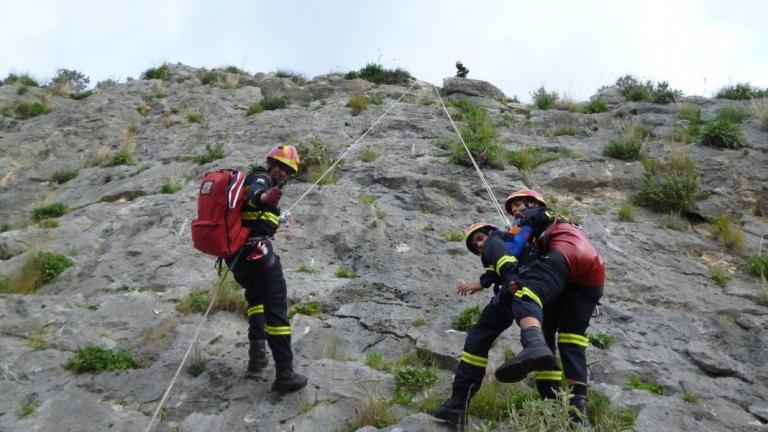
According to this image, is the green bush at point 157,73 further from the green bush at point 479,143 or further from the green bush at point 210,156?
the green bush at point 479,143

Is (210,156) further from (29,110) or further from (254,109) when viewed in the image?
(29,110)

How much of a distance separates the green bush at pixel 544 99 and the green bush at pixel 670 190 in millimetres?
5216

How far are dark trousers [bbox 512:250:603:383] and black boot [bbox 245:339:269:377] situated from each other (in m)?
2.47

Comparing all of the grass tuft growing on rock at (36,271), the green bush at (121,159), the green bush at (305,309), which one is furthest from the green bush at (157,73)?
the green bush at (305,309)

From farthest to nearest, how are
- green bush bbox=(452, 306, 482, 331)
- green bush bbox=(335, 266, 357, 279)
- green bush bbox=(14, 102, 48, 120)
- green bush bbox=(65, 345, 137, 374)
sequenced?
green bush bbox=(14, 102, 48, 120), green bush bbox=(335, 266, 357, 279), green bush bbox=(452, 306, 482, 331), green bush bbox=(65, 345, 137, 374)

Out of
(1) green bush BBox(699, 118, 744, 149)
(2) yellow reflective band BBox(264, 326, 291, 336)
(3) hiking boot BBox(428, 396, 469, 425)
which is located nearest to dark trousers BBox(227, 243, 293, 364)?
(2) yellow reflective band BBox(264, 326, 291, 336)

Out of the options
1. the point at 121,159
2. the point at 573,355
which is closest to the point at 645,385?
the point at 573,355

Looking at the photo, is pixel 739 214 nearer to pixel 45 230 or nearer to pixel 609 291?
pixel 609 291

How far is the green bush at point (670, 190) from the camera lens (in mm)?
9070

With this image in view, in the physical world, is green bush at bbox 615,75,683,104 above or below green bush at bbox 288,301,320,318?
above

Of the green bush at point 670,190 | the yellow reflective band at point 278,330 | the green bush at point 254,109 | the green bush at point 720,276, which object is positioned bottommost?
the green bush at point 720,276

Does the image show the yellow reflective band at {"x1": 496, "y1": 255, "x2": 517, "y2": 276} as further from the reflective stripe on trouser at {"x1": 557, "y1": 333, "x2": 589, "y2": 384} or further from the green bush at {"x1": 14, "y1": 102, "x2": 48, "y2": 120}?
the green bush at {"x1": 14, "y1": 102, "x2": 48, "y2": 120}

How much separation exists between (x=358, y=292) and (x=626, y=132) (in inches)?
277

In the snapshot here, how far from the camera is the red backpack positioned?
5.19 metres
